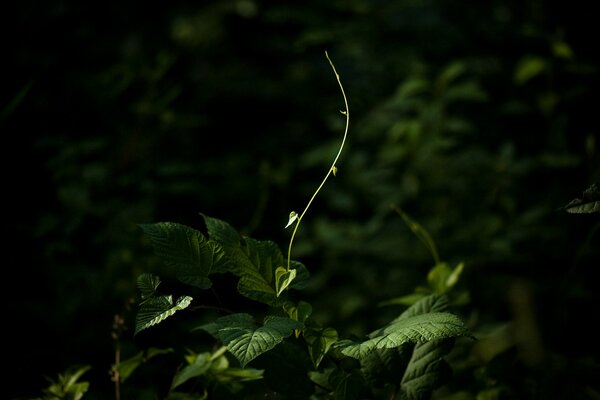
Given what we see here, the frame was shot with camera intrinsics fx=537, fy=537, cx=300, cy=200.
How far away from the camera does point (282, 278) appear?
0.81 m

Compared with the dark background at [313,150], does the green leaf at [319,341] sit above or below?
above

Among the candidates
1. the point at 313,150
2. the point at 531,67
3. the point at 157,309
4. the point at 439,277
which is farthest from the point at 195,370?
the point at 531,67

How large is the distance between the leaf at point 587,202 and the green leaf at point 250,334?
447mm

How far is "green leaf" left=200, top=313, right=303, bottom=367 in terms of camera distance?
680 mm

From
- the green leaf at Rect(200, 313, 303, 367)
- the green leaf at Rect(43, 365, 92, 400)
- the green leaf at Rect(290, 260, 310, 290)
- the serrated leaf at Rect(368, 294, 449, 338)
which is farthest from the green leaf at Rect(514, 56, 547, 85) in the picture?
the green leaf at Rect(43, 365, 92, 400)

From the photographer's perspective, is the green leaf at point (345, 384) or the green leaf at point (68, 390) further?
the green leaf at point (68, 390)

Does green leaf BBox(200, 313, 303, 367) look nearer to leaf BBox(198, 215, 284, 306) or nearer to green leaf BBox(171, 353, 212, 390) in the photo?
leaf BBox(198, 215, 284, 306)

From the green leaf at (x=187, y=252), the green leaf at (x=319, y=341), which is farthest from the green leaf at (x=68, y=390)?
the green leaf at (x=319, y=341)

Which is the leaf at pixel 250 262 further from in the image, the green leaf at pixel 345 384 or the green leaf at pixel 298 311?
the green leaf at pixel 345 384

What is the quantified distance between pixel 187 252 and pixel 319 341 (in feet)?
0.78

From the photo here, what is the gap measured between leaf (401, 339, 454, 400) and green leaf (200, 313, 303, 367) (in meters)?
0.24

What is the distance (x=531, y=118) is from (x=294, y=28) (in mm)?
1418

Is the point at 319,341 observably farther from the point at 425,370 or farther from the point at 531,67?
the point at 531,67

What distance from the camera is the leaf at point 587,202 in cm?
81
